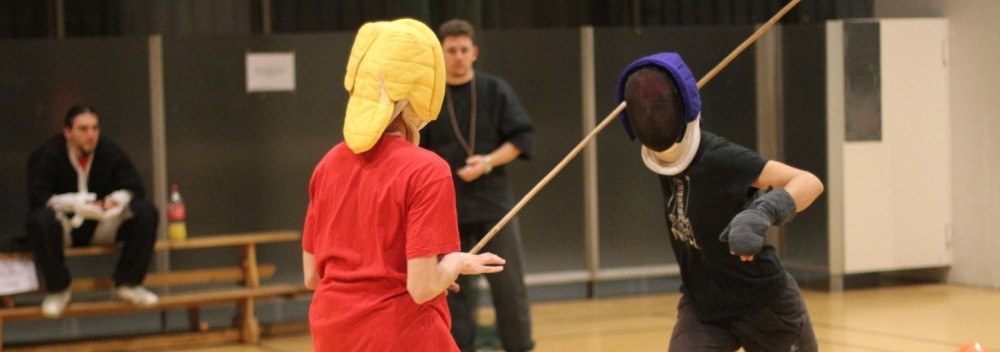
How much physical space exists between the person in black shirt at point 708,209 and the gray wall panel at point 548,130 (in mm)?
5336

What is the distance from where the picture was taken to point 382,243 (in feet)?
10.8

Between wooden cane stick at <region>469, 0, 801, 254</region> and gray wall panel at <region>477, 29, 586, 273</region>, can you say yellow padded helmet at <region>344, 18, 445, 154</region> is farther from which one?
gray wall panel at <region>477, 29, 586, 273</region>

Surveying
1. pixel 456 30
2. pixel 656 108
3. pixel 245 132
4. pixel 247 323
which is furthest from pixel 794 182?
pixel 245 132

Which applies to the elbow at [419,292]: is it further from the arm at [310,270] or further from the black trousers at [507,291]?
the black trousers at [507,291]

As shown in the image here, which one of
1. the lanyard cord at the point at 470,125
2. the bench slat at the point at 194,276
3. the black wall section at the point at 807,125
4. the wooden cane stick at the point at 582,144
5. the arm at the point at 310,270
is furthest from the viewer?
the black wall section at the point at 807,125

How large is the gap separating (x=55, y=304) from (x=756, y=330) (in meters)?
4.44

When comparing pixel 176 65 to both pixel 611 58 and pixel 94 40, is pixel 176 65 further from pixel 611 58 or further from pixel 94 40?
pixel 611 58

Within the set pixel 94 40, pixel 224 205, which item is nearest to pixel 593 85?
pixel 224 205

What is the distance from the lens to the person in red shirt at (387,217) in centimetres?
325

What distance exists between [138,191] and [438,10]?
191 centimetres

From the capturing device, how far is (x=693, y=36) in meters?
9.94

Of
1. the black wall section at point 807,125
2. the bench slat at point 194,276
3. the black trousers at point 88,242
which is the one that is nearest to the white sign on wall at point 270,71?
the bench slat at point 194,276

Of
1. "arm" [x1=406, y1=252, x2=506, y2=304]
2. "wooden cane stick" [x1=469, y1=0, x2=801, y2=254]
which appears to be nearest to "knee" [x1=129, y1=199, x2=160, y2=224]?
"wooden cane stick" [x1=469, y1=0, x2=801, y2=254]

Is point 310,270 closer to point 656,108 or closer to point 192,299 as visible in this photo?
point 656,108
